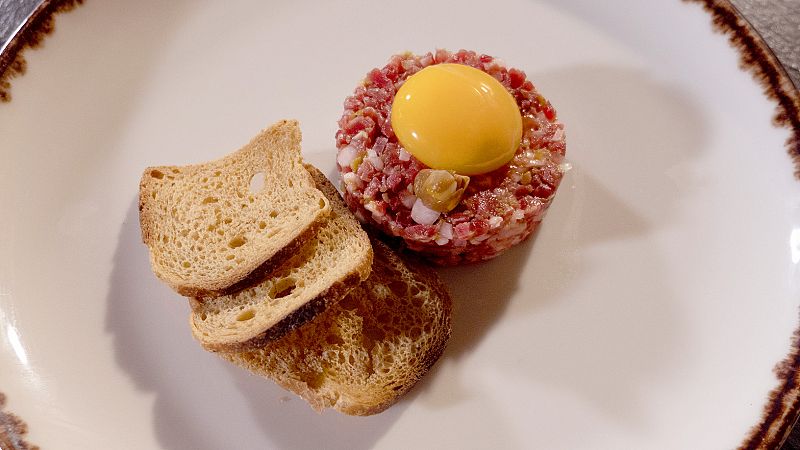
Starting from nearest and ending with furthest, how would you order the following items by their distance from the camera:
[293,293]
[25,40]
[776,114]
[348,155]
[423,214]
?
[293,293]
[423,214]
[348,155]
[776,114]
[25,40]

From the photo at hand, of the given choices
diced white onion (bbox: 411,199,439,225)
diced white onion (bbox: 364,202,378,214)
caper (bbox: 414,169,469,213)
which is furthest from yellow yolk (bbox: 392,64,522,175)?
diced white onion (bbox: 364,202,378,214)

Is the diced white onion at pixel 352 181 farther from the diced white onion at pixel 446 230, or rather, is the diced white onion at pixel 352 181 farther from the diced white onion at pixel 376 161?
the diced white onion at pixel 446 230

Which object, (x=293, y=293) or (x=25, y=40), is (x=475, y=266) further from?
(x=25, y=40)

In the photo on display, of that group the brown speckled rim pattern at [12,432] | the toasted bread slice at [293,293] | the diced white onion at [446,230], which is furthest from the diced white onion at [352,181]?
the brown speckled rim pattern at [12,432]

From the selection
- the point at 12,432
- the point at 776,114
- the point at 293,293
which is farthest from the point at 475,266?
the point at 12,432

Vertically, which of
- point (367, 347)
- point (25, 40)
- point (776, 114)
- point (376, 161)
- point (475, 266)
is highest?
point (25, 40)
